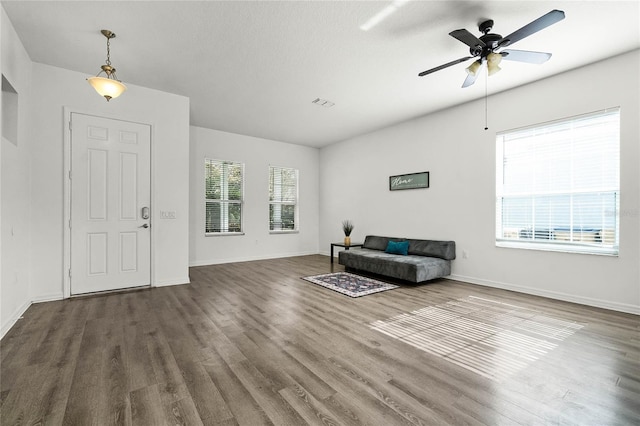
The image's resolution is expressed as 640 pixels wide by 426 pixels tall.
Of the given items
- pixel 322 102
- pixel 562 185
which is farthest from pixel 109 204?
pixel 562 185

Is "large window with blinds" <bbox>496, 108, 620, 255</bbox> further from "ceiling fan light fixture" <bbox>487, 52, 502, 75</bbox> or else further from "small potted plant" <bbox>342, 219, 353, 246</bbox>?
"small potted plant" <bbox>342, 219, 353, 246</bbox>

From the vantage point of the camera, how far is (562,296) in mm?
3848

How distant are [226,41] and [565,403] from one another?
416cm

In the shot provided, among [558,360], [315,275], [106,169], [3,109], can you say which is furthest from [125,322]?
[558,360]

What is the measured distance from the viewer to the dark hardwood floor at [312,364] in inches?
65.4

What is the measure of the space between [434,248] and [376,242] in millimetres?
1398

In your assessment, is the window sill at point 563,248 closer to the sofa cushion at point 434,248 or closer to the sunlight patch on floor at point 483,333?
the sofa cushion at point 434,248

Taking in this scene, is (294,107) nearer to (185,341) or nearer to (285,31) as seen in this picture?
(285,31)

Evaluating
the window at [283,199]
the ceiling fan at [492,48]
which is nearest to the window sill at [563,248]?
the ceiling fan at [492,48]

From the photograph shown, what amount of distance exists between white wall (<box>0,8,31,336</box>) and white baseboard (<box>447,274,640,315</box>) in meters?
5.89

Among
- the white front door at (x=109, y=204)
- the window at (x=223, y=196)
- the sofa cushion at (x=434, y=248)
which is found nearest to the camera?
the white front door at (x=109, y=204)

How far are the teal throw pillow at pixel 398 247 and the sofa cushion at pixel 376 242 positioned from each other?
24 centimetres

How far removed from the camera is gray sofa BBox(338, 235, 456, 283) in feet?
15.0

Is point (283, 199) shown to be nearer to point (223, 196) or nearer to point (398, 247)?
point (223, 196)
